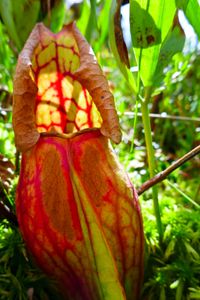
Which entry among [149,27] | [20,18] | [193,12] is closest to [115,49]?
[149,27]

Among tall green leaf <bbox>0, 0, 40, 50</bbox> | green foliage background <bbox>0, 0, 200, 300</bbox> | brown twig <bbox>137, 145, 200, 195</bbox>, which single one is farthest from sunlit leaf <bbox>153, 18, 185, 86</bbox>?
tall green leaf <bbox>0, 0, 40, 50</bbox>

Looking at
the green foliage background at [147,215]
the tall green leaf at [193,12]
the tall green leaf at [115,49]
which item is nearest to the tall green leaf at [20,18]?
the green foliage background at [147,215]

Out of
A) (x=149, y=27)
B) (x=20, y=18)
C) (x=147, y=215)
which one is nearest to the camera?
(x=149, y=27)

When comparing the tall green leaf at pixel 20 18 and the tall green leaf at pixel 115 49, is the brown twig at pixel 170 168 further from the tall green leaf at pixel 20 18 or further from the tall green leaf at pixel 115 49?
the tall green leaf at pixel 20 18

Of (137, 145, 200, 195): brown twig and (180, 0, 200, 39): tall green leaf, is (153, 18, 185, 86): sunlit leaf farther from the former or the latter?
(137, 145, 200, 195): brown twig

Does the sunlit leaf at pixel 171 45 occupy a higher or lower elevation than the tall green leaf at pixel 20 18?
lower

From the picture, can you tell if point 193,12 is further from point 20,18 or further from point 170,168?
point 20,18

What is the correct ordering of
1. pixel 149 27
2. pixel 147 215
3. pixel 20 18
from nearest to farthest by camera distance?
1. pixel 149 27
2. pixel 147 215
3. pixel 20 18

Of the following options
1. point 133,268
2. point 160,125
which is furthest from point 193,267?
point 160,125

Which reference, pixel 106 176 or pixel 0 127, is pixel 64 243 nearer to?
pixel 106 176
